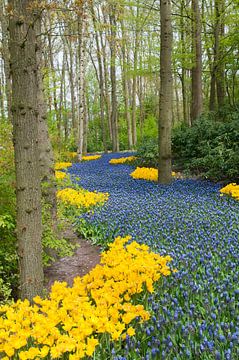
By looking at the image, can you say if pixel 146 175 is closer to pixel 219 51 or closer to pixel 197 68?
pixel 197 68

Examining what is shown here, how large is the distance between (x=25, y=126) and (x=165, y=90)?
6553 millimetres

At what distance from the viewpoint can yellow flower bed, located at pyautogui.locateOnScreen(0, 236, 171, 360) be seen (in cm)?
245

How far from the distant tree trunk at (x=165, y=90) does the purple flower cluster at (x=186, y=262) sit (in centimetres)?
110

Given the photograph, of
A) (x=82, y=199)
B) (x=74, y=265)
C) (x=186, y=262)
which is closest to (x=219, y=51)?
(x=82, y=199)

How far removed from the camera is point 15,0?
3.04 m

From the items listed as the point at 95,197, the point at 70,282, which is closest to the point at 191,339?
the point at 70,282

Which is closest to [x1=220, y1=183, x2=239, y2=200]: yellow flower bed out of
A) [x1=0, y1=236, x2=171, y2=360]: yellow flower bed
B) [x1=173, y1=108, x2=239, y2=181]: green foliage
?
[x1=173, y1=108, x2=239, y2=181]: green foliage

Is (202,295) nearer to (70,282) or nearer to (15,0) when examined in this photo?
(70,282)

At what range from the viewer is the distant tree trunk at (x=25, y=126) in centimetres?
311

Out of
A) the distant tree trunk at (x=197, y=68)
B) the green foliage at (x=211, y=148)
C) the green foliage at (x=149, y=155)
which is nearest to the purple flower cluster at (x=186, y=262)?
the green foliage at (x=211, y=148)

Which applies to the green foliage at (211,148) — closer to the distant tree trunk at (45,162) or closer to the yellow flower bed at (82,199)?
the yellow flower bed at (82,199)

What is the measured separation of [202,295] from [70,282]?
A: 1.87m

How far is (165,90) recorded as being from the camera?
923 cm

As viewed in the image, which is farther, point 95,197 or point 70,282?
point 95,197
